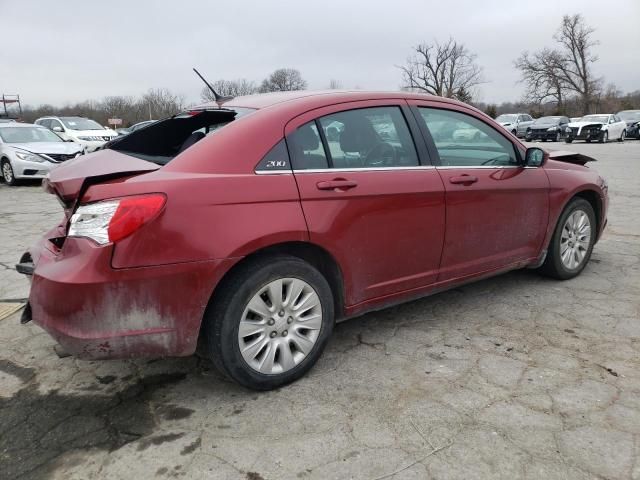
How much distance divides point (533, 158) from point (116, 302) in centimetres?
311

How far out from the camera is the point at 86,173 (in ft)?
8.44

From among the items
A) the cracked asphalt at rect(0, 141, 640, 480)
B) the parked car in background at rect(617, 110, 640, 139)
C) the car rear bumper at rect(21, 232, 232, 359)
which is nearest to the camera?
the cracked asphalt at rect(0, 141, 640, 480)

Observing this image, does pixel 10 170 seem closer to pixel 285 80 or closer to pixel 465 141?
pixel 465 141

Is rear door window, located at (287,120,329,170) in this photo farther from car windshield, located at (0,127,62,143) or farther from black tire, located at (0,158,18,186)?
car windshield, located at (0,127,62,143)

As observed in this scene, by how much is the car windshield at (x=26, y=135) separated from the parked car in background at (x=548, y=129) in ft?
84.2

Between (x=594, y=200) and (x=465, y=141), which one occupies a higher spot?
(x=465, y=141)

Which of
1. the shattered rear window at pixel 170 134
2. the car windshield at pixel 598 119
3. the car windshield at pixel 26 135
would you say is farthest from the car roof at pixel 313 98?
the car windshield at pixel 598 119

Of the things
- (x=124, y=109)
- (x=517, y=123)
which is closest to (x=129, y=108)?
(x=124, y=109)

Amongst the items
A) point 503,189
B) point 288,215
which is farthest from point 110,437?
point 503,189

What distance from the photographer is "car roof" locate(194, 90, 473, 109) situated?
120 inches

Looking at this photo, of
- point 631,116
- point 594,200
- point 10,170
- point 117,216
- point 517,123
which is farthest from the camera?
point 517,123

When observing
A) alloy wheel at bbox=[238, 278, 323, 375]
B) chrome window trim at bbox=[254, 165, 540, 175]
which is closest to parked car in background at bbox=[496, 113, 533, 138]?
chrome window trim at bbox=[254, 165, 540, 175]

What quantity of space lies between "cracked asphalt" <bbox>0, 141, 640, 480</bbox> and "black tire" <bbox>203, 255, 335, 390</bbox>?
0.14 meters

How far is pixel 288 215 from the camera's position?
268 centimetres
